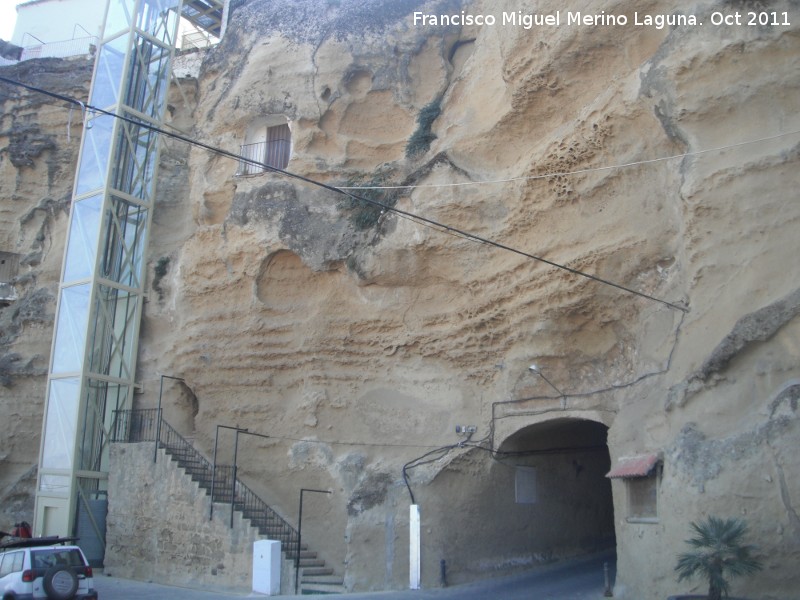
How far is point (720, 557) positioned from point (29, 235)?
2135 centimetres

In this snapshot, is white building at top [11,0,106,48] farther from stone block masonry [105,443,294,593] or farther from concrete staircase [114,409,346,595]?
stone block masonry [105,443,294,593]

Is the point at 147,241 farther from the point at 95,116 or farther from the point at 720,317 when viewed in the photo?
the point at 720,317

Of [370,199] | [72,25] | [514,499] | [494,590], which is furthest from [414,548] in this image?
[72,25]

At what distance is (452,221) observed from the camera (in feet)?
52.0

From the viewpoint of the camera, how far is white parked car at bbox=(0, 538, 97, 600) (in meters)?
11.6

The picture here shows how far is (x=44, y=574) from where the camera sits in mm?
11742

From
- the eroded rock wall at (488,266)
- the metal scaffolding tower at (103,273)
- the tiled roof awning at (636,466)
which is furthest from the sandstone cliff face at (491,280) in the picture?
the metal scaffolding tower at (103,273)

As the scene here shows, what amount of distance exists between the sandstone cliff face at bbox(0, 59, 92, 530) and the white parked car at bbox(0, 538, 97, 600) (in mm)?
9616

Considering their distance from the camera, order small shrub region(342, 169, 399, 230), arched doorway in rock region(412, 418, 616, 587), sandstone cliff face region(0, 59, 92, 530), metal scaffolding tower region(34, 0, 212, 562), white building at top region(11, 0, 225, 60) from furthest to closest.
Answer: white building at top region(11, 0, 225, 60) < sandstone cliff face region(0, 59, 92, 530) < metal scaffolding tower region(34, 0, 212, 562) < small shrub region(342, 169, 399, 230) < arched doorway in rock region(412, 418, 616, 587)

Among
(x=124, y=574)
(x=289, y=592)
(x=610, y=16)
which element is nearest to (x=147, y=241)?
(x=124, y=574)

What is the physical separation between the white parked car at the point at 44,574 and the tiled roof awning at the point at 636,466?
27.4 feet

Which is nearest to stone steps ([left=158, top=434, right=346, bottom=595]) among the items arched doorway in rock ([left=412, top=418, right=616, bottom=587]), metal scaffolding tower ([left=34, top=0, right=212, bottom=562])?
arched doorway in rock ([left=412, top=418, right=616, bottom=587])

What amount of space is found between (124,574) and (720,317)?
13.5m

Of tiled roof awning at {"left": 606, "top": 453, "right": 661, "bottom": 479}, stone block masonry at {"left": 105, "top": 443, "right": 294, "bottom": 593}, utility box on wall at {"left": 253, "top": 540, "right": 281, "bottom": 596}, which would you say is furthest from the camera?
stone block masonry at {"left": 105, "top": 443, "right": 294, "bottom": 593}
